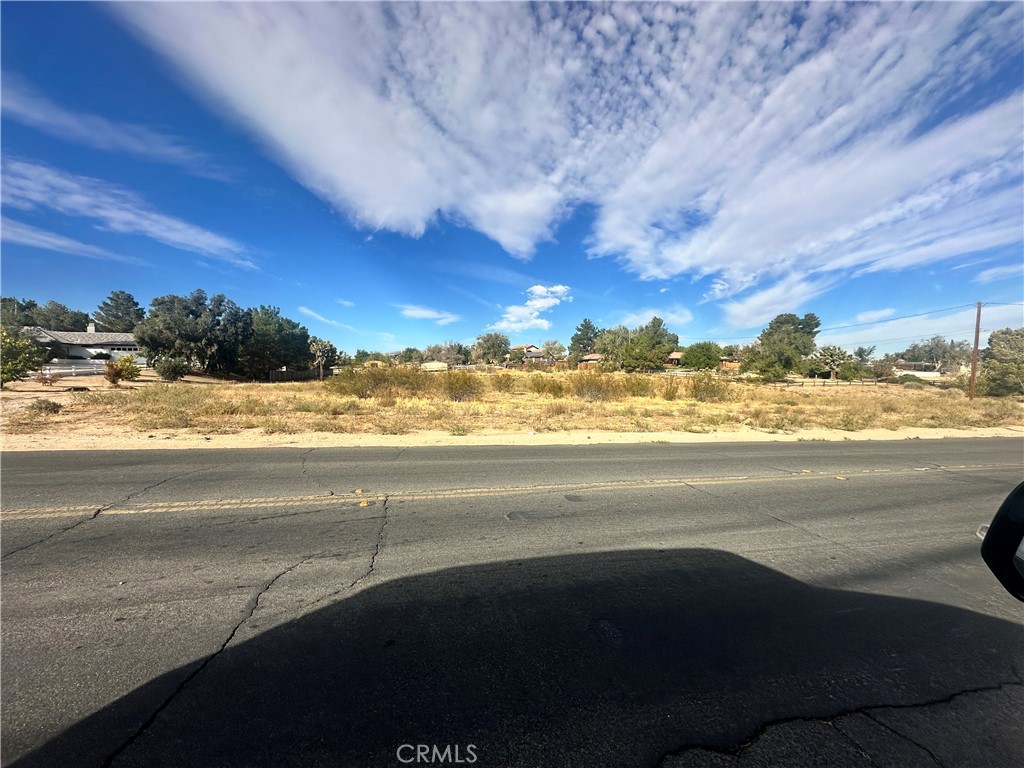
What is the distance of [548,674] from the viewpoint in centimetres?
246

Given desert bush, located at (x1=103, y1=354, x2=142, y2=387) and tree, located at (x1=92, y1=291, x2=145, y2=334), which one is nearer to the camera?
desert bush, located at (x1=103, y1=354, x2=142, y2=387)

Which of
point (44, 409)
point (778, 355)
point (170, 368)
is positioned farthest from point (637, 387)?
point (778, 355)

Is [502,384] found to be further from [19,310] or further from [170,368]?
[19,310]

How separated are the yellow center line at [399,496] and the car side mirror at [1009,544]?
4720 mm

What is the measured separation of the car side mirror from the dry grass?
1196cm

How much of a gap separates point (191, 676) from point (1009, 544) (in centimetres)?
428

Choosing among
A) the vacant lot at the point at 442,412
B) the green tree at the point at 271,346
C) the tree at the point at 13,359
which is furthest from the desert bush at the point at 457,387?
the green tree at the point at 271,346

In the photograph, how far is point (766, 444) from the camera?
39.2 feet

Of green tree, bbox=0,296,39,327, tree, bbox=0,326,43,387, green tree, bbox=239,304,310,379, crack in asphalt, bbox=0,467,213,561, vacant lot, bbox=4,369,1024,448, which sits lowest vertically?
crack in asphalt, bbox=0,467,213,561

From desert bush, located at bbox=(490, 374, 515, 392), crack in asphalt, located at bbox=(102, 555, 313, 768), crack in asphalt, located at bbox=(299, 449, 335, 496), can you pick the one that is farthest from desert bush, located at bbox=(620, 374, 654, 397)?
crack in asphalt, located at bbox=(102, 555, 313, 768)

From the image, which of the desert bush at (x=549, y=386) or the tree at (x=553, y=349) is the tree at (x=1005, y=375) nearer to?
the desert bush at (x=549, y=386)

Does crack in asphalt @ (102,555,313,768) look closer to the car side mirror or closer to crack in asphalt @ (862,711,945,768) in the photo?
crack in asphalt @ (862,711,945,768)

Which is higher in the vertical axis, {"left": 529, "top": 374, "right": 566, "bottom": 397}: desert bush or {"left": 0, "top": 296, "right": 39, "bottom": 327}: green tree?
{"left": 0, "top": 296, "right": 39, "bottom": 327}: green tree

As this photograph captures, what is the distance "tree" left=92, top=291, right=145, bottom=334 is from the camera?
104312 mm
